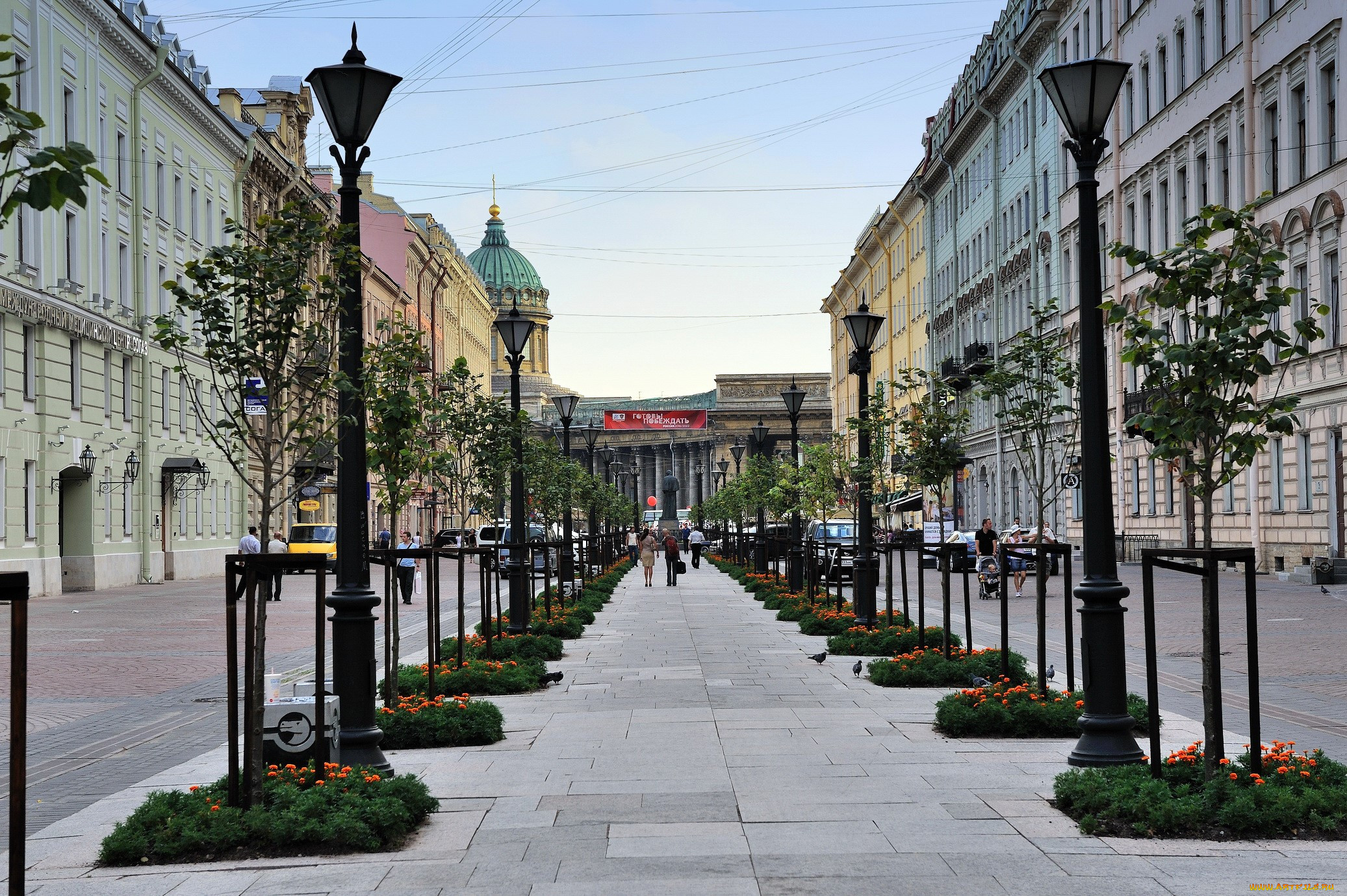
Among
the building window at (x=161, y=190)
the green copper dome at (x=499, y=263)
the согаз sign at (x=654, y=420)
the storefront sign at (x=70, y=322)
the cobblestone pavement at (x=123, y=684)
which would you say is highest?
the green copper dome at (x=499, y=263)

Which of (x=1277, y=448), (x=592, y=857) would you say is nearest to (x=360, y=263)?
(x=592, y=857)

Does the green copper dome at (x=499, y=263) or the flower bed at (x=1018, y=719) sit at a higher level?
the green copper dome at (x=499, y=263)

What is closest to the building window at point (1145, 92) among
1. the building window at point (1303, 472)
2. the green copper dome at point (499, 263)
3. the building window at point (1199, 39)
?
the building window at point (1199, 39)

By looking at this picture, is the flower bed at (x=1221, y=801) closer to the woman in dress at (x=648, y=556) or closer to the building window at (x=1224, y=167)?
the building window at (x=1224, y=167)

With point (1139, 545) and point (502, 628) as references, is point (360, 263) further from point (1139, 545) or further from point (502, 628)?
point (1139, 545)

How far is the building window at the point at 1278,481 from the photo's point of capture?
36281 millimetres

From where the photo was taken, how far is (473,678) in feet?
49.3

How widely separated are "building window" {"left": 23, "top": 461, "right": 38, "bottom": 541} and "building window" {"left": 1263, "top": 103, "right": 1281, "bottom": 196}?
28.3 m

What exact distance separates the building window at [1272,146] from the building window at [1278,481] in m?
5.69

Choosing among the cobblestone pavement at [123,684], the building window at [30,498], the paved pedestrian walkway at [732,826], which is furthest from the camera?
the building window at [30,498]

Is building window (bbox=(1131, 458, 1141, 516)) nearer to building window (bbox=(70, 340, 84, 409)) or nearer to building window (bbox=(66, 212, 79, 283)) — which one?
building window (bbox=(70, 340, 84, 409))

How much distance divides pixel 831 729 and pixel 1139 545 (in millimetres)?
35266

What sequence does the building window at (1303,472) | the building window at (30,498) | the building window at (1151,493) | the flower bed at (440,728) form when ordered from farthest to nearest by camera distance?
the building window at (1151,493) < the building window at (30,498) < the building window at (1303,472) < the flower bed at (440,728)

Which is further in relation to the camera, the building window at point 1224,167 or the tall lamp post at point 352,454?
the building window at point 1224,167
